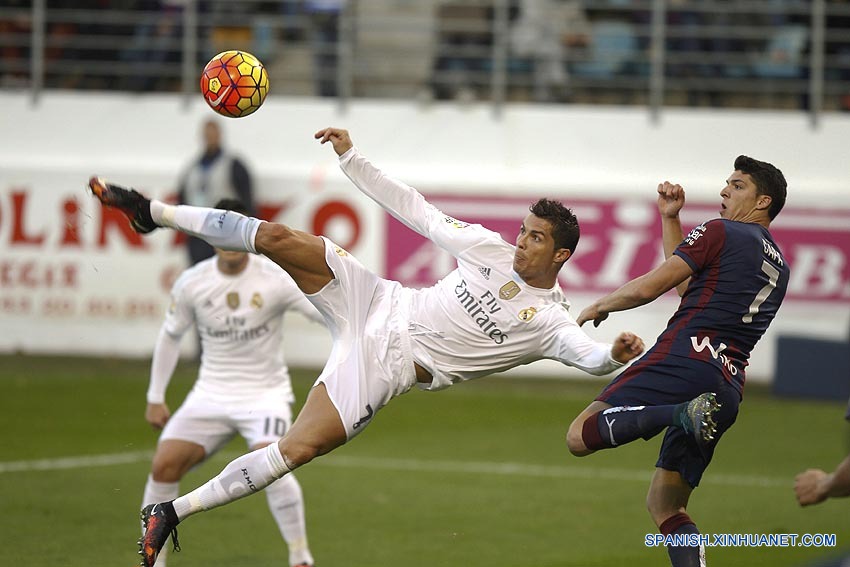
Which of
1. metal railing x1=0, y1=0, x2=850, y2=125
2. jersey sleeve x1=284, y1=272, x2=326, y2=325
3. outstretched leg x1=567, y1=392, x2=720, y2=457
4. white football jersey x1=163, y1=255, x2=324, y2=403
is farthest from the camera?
metal railing x1=0, y1=0, x2=850, y2=125

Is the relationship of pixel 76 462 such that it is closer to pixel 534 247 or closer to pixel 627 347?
pixel 534 247

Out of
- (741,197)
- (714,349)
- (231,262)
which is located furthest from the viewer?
(231,262)

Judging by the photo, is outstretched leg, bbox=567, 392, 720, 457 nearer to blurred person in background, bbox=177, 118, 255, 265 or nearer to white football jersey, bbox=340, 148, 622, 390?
white football jersey, bbox=340, 148, 622, 390

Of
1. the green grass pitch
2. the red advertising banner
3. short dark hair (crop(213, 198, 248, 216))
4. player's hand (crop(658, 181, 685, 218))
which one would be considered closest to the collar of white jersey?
player's hand (crop(658, 181, 685, 218))

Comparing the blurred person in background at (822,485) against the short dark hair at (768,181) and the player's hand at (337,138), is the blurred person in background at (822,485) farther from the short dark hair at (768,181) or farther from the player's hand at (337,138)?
the player's hand at (337,138)

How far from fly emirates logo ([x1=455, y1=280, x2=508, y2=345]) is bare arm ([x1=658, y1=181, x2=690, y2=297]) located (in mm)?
1004

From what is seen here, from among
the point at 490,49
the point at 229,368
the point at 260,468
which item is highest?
the point at 490,49

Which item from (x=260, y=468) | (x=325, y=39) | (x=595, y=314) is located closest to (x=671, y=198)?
(x=595, y=314)

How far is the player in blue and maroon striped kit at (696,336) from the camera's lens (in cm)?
638

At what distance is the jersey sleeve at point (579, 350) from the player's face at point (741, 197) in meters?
0.98

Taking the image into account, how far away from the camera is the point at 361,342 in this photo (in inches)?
279

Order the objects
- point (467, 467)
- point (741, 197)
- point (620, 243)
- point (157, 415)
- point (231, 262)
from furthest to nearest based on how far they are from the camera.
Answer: point (620, 243) < point (467, 467) < point (231, 262) < point (157, 415) < point (741, 197)

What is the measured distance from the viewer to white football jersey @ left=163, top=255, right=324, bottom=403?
8422 mm

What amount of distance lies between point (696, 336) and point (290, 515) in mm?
2895
